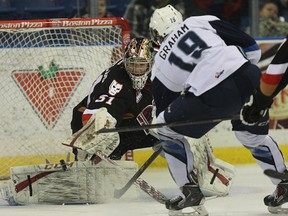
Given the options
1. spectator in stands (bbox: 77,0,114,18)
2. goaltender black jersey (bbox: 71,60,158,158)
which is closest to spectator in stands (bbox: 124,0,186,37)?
spectator in stands (bbox: 77,0,114,18)

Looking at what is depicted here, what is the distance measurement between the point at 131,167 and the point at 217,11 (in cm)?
181

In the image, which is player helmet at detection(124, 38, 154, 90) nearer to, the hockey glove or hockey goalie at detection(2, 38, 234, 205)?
hockey goalie at detection(2, 38, 234, 205)

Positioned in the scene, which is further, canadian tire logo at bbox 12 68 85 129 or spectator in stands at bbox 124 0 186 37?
spectator in stands at bbox 124 0 186 37

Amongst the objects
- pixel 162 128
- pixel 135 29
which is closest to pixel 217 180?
pixel 162 128

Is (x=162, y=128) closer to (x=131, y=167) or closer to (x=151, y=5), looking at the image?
(x=131, y=167)

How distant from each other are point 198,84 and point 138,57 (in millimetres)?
933

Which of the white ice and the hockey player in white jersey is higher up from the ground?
the hockey player in white jersey

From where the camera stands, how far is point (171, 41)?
4.05m

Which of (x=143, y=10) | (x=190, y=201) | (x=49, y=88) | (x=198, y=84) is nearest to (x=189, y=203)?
(x=190, y=201)

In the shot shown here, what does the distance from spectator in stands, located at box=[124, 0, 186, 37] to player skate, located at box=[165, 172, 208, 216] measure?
2048 mm

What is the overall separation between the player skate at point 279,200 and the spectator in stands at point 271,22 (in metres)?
2.09

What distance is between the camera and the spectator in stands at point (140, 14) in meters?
6.11

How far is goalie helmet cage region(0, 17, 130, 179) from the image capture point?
5293 mm

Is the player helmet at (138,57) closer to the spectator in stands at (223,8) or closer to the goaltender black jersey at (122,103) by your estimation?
the goaltender black jersey at (122,103)
